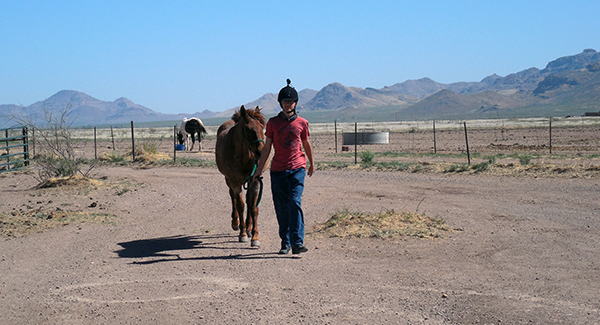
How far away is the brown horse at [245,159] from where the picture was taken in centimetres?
747

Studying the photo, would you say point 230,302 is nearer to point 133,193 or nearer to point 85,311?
point 85,311

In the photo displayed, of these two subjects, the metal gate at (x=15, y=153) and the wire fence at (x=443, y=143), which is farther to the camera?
the wire fence at (x=443, y=143)

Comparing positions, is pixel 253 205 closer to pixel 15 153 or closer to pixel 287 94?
pixel 287 94

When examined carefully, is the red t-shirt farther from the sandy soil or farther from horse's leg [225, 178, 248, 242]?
horse's leg [225, 178, 248, 242]

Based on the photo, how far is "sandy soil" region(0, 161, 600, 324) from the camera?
15.6 feet

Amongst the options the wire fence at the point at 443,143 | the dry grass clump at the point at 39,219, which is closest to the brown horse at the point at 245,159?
the dry grass clump at the point at 39,219

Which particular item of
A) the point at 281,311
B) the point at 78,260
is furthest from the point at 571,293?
the point at 78,260

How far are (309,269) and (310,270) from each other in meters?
0.04

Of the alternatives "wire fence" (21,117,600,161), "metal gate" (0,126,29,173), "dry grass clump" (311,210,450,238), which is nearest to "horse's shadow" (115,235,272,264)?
"dry grass clump" (311,210,450,238)

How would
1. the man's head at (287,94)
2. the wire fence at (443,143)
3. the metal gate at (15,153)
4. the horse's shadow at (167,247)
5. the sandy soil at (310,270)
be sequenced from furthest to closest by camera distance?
1. the wire fence at (443,143)
2. the metal gate at (15,153)
3. the horse's shadow at (167,247)
4. the man's head at (287,94)
5. the sandy soil at (310,270)

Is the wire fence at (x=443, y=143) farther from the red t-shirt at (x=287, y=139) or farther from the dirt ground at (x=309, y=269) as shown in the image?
the red t-shirt at (x=287, y=139)

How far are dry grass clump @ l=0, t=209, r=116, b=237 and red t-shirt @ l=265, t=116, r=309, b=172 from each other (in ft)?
15.0

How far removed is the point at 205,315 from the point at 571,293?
353 centimetres

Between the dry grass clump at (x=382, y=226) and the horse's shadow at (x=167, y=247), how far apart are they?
5.28 ft
